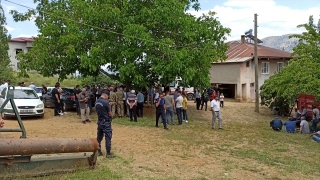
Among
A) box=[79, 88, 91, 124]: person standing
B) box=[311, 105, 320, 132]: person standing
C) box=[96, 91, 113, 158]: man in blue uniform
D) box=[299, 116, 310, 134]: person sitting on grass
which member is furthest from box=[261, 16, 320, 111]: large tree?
box=[96, 91, 113, 158]: man in blue uniform

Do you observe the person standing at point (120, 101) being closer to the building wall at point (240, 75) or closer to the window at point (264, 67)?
the building wall at point (240, 75)

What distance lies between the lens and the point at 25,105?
15609 millimetres

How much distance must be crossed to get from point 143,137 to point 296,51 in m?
12.0

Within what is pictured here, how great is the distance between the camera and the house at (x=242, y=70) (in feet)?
117

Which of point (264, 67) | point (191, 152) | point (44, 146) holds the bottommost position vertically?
point (191, 152)

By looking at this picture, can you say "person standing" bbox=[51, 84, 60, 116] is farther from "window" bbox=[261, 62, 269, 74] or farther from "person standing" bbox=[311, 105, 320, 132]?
"window" bbox=[261, 62, 269, 74]

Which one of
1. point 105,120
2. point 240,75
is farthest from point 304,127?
point 240,75

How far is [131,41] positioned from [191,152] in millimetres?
8277

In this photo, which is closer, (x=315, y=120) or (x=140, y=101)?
(x=315, y=120)

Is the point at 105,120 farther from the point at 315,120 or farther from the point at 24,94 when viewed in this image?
the point at 315,120

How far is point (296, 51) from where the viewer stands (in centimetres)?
2002

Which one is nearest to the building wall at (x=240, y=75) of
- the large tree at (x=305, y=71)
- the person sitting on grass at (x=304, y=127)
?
the large tree at (x=305, y=71)

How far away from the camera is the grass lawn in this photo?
26.4 ft

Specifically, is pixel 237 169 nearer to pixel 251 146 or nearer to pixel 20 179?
pixel 251 146
